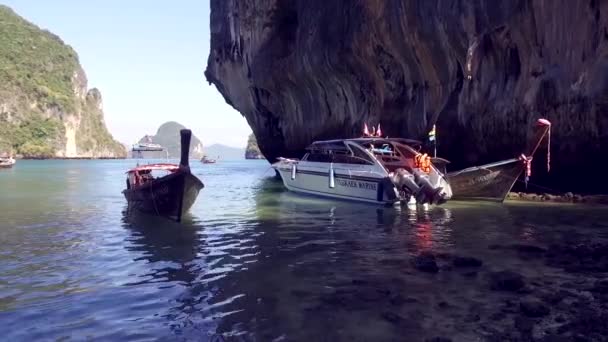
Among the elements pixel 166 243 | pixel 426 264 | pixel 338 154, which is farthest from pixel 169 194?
pixel 426 264

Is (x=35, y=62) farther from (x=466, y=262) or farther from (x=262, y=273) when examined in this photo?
(x=466, y=262)

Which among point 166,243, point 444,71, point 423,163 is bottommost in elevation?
point 166,243

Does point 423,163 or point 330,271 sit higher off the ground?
point 423,163

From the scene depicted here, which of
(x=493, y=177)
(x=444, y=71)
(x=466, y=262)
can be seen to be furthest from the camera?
(x=444, y=71)

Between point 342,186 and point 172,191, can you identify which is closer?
point 172,191

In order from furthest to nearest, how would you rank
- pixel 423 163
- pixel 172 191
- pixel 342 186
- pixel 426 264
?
pixel 342 186 → pixel 423 163 → pixel 172 191 → pixel 426 264

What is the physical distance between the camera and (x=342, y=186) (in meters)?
22.3

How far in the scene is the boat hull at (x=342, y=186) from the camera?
65.6 ft

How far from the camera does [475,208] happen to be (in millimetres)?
18984

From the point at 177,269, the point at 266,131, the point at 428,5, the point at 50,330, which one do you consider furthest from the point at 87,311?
the point at 266,131

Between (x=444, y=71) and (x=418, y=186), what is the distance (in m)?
7.94

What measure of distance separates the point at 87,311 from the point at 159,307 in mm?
951

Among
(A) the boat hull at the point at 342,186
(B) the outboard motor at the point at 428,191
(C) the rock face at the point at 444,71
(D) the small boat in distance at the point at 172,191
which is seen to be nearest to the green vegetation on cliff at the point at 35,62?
(C) the rock face at the point at 444,71

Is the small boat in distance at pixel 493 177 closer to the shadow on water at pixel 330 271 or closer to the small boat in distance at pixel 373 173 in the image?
the small boat in distance at pixel 373 173
